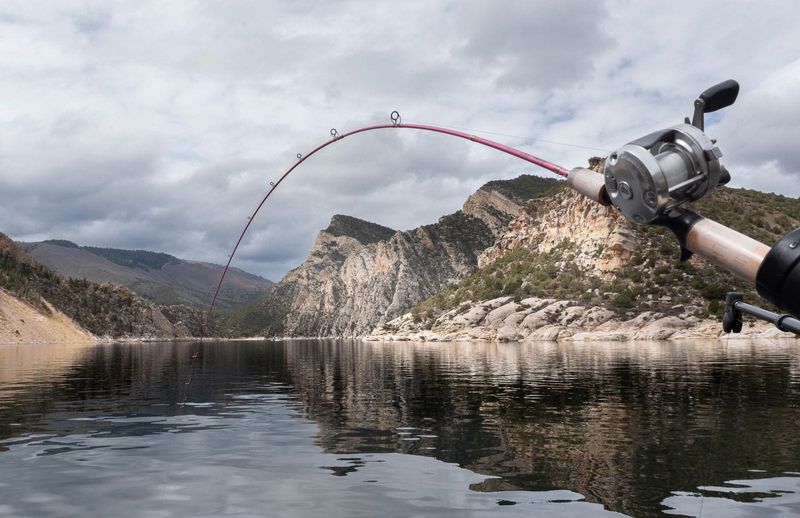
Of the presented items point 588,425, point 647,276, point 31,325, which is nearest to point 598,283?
point 647,276

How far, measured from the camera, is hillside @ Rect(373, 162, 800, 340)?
4609 inches

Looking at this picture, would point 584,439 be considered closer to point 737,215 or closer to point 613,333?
point 613,333

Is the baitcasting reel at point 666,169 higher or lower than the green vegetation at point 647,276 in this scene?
lower

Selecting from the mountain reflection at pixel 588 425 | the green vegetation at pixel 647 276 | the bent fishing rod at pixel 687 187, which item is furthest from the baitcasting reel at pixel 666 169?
the green vegetation at pixel 647 276

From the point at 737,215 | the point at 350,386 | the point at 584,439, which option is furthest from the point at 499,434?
the point at 737,215

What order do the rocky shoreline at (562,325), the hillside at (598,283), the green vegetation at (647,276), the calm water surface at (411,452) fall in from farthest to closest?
the green vegetation at (647,276) < the hillside at (598,283) < the rocky shoreline at (562,325) < the calm water surface at (411,452)

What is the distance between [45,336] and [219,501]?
18426 cm

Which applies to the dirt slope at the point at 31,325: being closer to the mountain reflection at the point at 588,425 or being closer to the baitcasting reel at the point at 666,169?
the mountain reflection at the point at 588,425

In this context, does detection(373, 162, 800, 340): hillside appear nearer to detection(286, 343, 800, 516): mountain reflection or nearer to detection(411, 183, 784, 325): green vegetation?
detection(411, 183, 784, 325): green vegetation

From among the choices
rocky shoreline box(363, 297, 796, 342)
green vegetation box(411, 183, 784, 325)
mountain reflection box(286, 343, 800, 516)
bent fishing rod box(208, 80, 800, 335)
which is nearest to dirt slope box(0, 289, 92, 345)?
rocky shoreline box(363, 297, 796, 342)

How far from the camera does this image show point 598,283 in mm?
136875

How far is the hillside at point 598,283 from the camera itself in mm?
117062

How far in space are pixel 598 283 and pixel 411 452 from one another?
12699cm

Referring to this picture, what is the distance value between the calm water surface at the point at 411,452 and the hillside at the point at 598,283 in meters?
85.4
